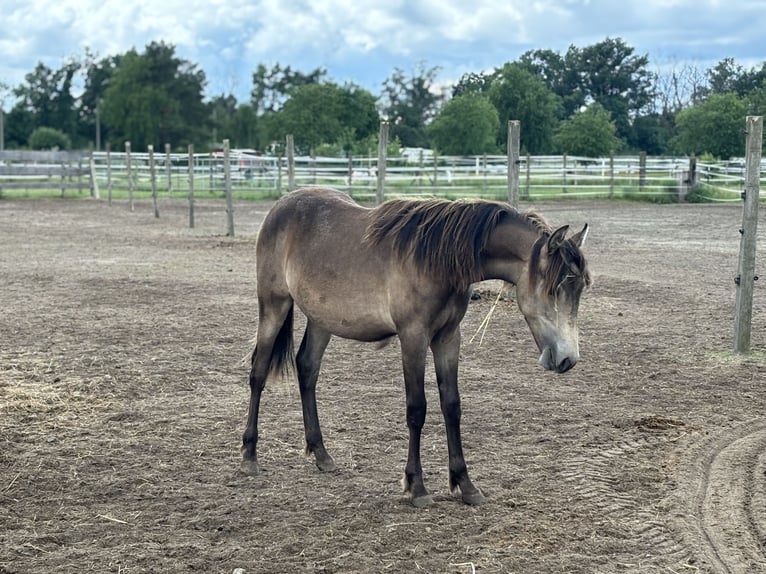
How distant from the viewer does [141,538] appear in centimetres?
384

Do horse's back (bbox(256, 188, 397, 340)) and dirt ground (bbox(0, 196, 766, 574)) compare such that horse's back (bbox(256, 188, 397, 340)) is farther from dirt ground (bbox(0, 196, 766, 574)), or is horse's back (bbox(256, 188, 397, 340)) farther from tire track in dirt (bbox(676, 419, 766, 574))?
tire track in dirt (bbox(676, 419, 766, 574))

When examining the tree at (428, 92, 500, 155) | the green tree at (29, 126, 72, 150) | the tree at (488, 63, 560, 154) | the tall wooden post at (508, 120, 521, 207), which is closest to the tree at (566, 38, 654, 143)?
the tree at (428, 92, 500, 155)

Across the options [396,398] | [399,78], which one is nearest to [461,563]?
[396,398]

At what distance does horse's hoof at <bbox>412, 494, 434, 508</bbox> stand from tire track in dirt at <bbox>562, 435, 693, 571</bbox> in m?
0.83

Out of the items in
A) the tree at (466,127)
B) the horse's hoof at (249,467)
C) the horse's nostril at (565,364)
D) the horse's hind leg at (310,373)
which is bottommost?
the horse's hoof at (249,467)

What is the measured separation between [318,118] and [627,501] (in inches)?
1518

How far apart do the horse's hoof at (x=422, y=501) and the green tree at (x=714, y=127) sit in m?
25.4

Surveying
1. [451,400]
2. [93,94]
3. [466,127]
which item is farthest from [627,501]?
[93,94]

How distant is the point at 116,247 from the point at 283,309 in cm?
1217

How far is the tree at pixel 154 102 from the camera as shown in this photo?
62.8m

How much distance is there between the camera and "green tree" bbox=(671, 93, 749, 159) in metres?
27.5

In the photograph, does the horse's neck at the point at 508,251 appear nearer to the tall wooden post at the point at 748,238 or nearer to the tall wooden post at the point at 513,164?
the tall wooden post at the point at 748,238

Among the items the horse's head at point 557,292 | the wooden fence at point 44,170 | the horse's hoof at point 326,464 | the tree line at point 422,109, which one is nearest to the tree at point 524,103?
the tree line at point 422,109

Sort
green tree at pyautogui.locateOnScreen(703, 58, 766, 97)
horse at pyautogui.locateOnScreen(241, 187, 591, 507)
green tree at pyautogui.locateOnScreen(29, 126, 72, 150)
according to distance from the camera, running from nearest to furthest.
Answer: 1. horse at pyautogui.locateOnScreen(241, 187, 591, 507)
2. green tree at pyautogui.locateOnScreen(703, 58, 766, 97)
3. green tree at pyautogui.locateOnScreen(29, 126, 72, 150)
